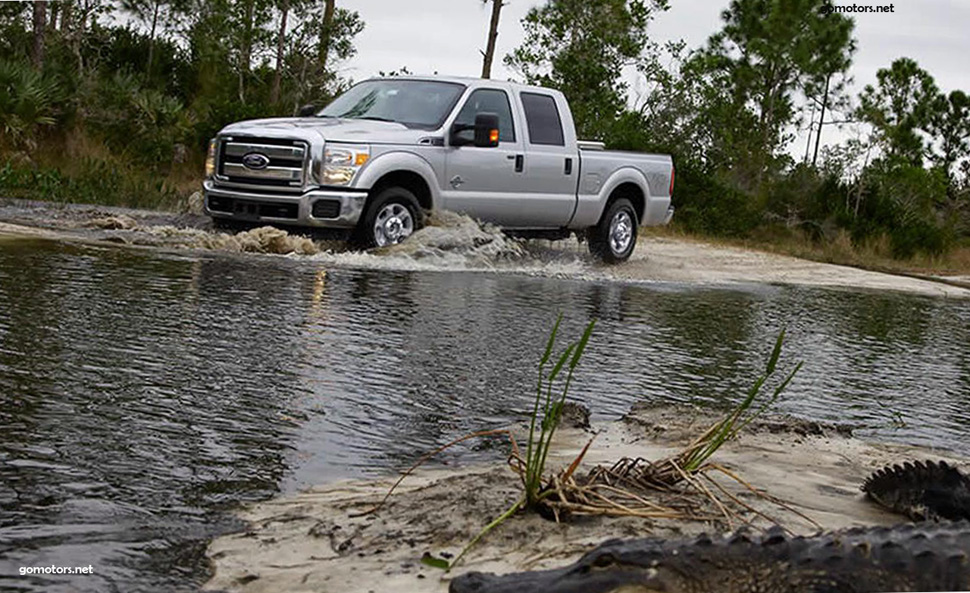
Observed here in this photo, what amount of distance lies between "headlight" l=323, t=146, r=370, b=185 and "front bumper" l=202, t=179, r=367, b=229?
12cm

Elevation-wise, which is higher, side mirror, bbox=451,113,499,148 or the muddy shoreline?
side mirror, bbox=451,113,499,148

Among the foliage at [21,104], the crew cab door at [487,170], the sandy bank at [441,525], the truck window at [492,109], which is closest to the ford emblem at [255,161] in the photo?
the crew cab door at [487,170]

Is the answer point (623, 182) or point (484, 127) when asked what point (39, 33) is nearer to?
point (623, 182)

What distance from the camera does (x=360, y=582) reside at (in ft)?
10.9

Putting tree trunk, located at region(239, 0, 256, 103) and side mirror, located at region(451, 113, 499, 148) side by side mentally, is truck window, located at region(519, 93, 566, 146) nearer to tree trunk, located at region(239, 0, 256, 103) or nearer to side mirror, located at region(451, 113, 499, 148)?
side mirror, located at region(451, 113, 499, 148)

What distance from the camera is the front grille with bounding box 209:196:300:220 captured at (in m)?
13.0

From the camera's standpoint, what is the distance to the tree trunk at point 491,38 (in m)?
30.3

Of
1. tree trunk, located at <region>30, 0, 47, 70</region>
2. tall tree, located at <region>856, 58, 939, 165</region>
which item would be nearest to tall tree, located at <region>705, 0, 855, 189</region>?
tall tree, located at <region>856, 58, 939, 165</region>

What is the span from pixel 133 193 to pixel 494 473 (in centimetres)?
1485

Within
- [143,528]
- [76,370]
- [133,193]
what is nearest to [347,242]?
[133,193]

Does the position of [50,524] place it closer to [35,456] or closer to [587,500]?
[35,456]

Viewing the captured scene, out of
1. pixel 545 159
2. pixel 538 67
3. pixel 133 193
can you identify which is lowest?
pixel 133 193

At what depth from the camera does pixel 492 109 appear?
1459 cm

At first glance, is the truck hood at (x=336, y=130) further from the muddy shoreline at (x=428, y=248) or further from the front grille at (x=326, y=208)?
the muddy shoreline at (x=428, y=248)
